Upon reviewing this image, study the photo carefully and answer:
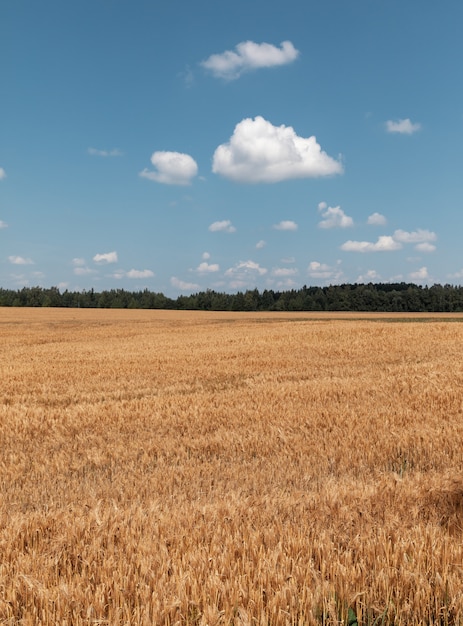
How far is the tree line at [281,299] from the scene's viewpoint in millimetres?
130125

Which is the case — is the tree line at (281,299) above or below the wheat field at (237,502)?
above

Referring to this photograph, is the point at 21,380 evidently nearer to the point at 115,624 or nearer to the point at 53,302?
the point at 115,624

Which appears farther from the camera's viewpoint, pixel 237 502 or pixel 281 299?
pixel 281 299

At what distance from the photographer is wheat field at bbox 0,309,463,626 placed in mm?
3107

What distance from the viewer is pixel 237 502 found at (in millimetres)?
5250

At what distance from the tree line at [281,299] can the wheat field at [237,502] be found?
4713 inches

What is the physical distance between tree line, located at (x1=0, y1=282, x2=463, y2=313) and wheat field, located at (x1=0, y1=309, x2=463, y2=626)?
119701 millimetres

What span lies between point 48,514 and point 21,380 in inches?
608

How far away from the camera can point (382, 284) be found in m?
168

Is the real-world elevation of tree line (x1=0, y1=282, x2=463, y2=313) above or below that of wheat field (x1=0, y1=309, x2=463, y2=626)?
above

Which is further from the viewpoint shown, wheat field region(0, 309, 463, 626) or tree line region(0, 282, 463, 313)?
tree line region(0, 282, 463, 313)

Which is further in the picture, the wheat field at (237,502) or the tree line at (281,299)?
the tree line at (281,299)

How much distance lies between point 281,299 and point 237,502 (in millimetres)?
137268

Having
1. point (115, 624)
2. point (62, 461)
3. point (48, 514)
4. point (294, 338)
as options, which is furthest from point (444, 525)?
point (294, 338)
